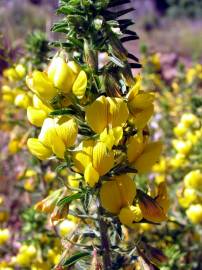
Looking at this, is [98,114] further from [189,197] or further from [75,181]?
[189,197]

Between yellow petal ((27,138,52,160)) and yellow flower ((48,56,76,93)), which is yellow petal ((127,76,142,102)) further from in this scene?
yellow petal ((27,138,52,160))

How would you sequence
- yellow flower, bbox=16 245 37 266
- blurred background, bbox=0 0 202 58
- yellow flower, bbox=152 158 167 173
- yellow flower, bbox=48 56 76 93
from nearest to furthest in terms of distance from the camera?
yellow flower, bbox=48 56 76 93, yellow flower, bbox=16 245 37 266, yellow flower, bbox=152 158 167 173, blurred background, bbox=0 0 202 58

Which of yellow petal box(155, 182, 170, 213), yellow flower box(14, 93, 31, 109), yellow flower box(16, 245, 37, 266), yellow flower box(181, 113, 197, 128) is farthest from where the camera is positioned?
yellow flower box(181, 113, 197, 128)

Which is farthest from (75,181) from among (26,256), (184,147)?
(184,147)

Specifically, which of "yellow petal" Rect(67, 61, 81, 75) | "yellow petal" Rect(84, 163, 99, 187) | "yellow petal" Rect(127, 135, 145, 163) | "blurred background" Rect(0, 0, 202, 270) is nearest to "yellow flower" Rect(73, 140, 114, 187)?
"yellow petal" Rect(84, 163, 99, 187)

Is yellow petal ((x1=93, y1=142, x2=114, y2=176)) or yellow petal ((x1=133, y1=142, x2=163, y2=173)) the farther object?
yellow petal ((x1=133, y1=142, x2=163, y2=173))

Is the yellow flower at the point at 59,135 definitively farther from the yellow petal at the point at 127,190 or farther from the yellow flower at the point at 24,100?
the yellow flower at the point at 24,100

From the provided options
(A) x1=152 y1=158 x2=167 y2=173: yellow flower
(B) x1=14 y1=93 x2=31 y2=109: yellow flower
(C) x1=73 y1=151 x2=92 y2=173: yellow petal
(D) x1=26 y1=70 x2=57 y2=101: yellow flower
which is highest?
(D) x1=26 y1=70 x2=57 y2=101: yellow flower

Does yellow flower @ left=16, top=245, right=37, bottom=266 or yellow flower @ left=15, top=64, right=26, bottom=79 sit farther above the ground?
yellow flower @ left=15, top=64, right=26, bottom=79

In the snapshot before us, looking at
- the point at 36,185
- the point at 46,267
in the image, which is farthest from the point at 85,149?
the point at 36,185

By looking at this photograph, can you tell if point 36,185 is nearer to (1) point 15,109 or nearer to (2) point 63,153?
(1) point 15,109
